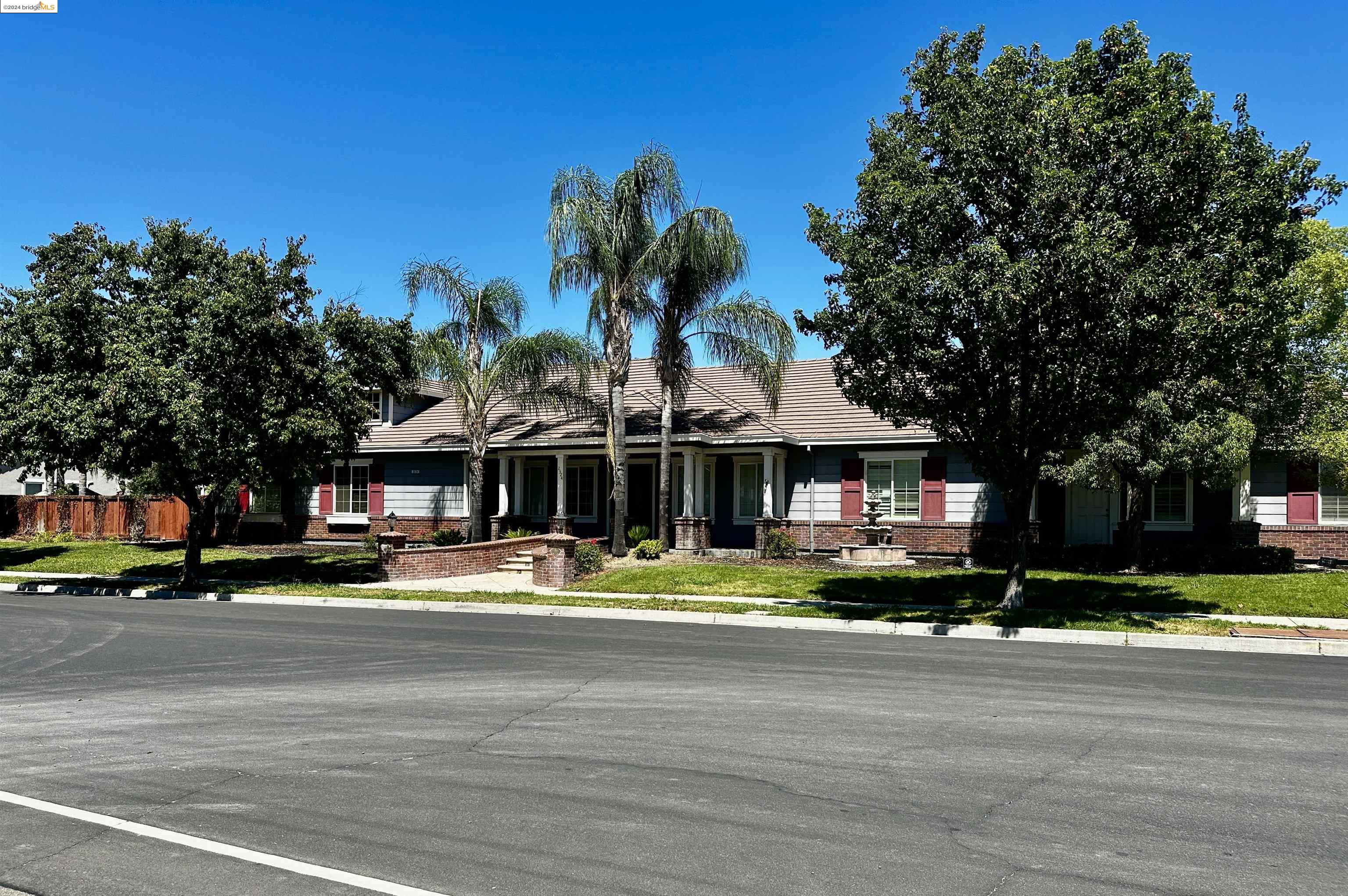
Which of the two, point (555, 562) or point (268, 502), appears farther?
point (268, 502)

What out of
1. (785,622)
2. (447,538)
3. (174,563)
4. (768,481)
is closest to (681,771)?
(785,622)

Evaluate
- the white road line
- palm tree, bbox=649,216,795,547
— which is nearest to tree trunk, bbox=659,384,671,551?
palm tree, bbox=649,216,795,547

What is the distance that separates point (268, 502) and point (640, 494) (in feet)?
42.0

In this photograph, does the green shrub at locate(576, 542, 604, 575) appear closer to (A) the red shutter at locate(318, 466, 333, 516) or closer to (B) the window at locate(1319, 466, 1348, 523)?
(A) the red shutter at locate(318, 466, 333, 516)

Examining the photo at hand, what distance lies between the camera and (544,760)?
6859 mm

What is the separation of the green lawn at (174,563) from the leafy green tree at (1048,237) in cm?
1416

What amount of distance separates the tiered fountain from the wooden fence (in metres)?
21.4

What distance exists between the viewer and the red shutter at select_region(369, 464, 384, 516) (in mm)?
31078

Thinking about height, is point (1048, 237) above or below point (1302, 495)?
above

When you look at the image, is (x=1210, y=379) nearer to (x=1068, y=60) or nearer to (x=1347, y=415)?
(x=1068, y=60)

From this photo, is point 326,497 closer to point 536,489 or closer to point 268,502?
point 268,502

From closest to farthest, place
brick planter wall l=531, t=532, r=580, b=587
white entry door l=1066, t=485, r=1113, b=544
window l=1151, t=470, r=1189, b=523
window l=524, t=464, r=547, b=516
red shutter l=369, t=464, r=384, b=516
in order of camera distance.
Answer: brick planter wall l=531, t=532, r=580, b=587, window l=1151, t=470, r=1189, b=523, white entry door l=1066, t=485, r=1113, b=544, window l=524, t=464, r=547, b=516, red shutter l=369, t=464, r=384, b=516

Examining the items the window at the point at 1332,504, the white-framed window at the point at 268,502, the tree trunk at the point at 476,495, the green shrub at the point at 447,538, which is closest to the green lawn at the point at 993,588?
the window at the point at 1332,504

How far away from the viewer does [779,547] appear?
2458 cm
